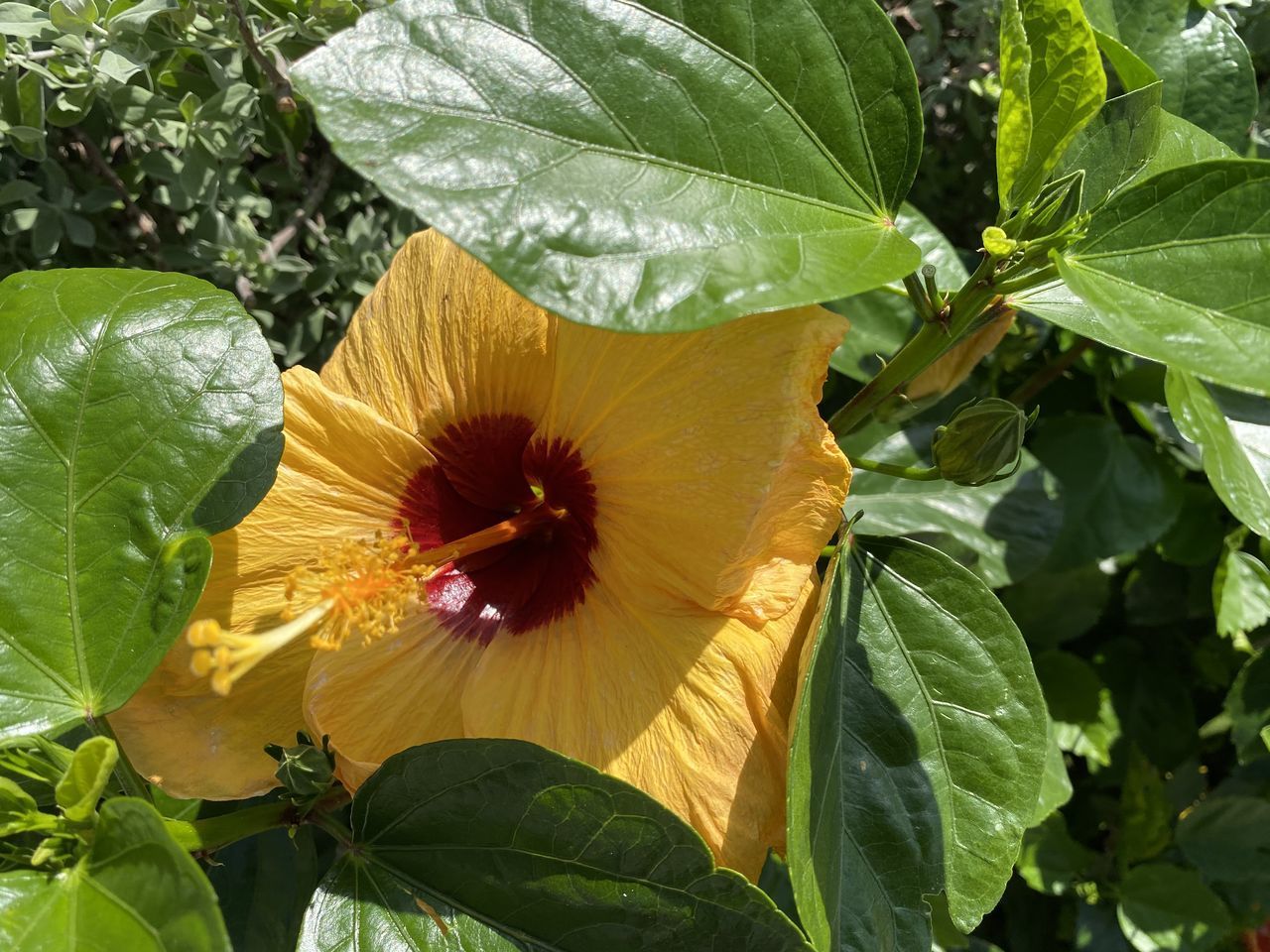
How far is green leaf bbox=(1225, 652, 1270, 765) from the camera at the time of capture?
203 cm

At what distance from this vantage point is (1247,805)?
7.47 feet

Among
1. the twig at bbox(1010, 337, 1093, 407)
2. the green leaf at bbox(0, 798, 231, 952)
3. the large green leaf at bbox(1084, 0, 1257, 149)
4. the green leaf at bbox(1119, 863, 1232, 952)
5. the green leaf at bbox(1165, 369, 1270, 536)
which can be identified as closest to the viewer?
the green leaf at bbox(0, 798, 231, 952)

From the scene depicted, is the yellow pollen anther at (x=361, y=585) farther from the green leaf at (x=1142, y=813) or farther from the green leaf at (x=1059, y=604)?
the green leaf at (x=1142, y=813)

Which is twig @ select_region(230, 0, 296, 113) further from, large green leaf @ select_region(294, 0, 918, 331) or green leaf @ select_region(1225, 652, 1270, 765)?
green leaf @ select_region(1225, 652, 1270, 765)

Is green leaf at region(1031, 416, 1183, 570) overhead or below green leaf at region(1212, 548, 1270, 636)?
overhead

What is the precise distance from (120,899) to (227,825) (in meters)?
0.24

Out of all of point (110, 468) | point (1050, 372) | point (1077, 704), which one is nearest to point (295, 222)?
point (110, 468)

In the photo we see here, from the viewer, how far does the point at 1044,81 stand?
0.97 m

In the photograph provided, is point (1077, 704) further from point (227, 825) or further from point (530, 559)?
point (227, 825)

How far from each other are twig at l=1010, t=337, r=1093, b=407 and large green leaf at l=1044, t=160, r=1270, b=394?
1144mm

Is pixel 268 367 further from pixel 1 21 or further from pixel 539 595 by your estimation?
pixel 1 21

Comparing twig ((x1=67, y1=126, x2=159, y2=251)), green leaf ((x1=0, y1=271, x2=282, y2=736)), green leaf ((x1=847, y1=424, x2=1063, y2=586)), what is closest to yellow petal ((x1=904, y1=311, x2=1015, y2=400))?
green leaf ((x1=847, y1=424, x2=1063, y2=586))

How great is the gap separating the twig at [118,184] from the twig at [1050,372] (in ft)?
5.94

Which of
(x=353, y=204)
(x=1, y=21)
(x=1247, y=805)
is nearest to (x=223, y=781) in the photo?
(x=1, y=21)
